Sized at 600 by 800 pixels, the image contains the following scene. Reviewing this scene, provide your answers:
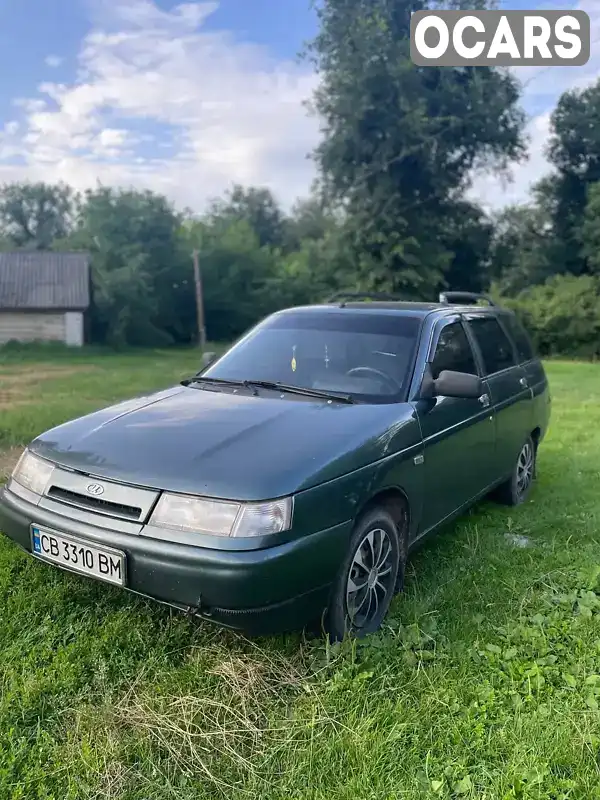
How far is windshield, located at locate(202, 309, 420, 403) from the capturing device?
3.67 m

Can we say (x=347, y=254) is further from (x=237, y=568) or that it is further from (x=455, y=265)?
(x=237, y=568)

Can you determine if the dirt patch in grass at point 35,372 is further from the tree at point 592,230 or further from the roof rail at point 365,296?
the tree at point 592,230

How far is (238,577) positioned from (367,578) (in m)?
0.85

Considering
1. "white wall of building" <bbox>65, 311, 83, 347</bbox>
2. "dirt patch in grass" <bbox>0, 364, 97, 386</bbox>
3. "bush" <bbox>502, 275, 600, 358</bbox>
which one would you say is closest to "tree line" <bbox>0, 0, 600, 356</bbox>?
"bush" <bbox>502, 275, 600, 358</bbox>

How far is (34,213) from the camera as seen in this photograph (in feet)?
220

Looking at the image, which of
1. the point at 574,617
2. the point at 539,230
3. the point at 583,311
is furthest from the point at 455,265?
the point at 574,617

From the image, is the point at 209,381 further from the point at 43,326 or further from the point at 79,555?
the point at 43,326

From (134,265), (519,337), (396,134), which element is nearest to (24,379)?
(519,337)

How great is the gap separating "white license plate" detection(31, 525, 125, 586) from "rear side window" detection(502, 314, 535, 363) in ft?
12.9

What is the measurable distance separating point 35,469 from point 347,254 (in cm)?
2917

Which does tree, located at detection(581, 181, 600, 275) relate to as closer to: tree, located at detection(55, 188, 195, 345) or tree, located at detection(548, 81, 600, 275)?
tree, located at detection(548, 81, 600, 275)

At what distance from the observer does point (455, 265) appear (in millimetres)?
33125

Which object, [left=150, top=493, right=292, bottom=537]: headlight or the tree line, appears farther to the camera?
the tree line

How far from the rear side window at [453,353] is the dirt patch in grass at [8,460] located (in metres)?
3.40
